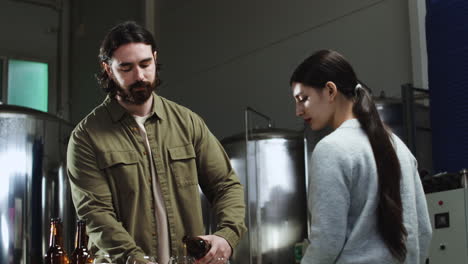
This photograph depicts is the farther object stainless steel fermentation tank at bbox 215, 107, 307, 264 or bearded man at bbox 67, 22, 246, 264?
stainless steel fermentation tank at bbox 215, 107, 307, 264

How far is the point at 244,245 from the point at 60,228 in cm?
444

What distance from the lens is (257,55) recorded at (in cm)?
792

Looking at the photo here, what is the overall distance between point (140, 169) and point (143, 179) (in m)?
0.04

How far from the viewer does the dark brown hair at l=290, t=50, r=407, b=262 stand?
1.82 metres

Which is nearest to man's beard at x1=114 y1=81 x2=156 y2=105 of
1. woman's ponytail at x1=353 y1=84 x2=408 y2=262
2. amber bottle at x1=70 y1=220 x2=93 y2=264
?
amber bottle at x1=70 y1=220 x2=93 y2=264

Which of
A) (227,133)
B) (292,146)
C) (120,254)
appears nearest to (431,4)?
(292,146)

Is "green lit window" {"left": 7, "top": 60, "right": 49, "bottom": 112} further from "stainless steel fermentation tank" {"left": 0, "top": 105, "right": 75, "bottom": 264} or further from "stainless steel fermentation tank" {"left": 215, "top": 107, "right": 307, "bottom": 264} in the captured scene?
"stainless steel fermentation tank" {"left": 215, "top": 107, "right": 307, "bottom": 264}

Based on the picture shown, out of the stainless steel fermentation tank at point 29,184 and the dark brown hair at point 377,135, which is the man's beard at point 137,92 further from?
the stainless steel fermentation tank at point 29,184

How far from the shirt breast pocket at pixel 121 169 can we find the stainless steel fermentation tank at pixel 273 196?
400cm

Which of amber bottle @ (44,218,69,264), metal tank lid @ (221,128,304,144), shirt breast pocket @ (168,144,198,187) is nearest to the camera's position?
amber bottle @ (44,218,69,264)

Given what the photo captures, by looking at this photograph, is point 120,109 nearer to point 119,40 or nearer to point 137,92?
point 137,92

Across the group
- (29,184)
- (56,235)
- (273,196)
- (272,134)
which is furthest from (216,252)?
(29,184)

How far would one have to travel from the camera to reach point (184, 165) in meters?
2.58

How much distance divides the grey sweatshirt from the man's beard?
87 cm
